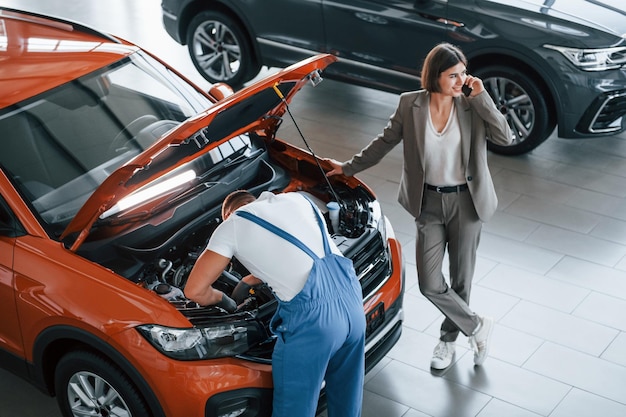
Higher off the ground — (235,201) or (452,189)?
(235,201)

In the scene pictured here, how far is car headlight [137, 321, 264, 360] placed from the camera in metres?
3.65

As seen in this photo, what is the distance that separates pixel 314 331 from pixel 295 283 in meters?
0.20

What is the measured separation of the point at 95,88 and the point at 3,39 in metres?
0.58

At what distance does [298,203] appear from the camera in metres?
3.63

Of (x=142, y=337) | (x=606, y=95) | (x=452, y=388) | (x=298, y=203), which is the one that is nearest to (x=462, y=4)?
(x=606, y=95)

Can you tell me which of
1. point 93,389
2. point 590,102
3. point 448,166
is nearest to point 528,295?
point 448,166

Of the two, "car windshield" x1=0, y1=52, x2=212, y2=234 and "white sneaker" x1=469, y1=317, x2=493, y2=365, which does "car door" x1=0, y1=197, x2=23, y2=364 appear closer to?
"car windshield" x1=0, y1=52, x2=212, y2=234

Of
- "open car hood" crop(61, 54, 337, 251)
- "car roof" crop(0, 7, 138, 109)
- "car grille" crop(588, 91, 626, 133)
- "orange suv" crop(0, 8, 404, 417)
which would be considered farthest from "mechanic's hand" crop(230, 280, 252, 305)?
"car grille" crop(588, 91, 626, 133)

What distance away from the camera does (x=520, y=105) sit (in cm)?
705

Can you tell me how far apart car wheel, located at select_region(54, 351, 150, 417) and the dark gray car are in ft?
13.6

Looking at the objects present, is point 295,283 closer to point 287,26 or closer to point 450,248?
point 450,248

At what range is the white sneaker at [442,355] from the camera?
4.78 metres

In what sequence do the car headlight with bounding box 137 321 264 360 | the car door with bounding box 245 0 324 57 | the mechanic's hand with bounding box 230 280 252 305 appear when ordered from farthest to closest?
the car door with bounding box 245 0 324 57 < the mechanic's hand with bounding box 230 280 252 305 < the car headlight with bounding box 137 321 264 360

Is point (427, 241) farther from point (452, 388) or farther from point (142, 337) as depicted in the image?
point (142, 337)
